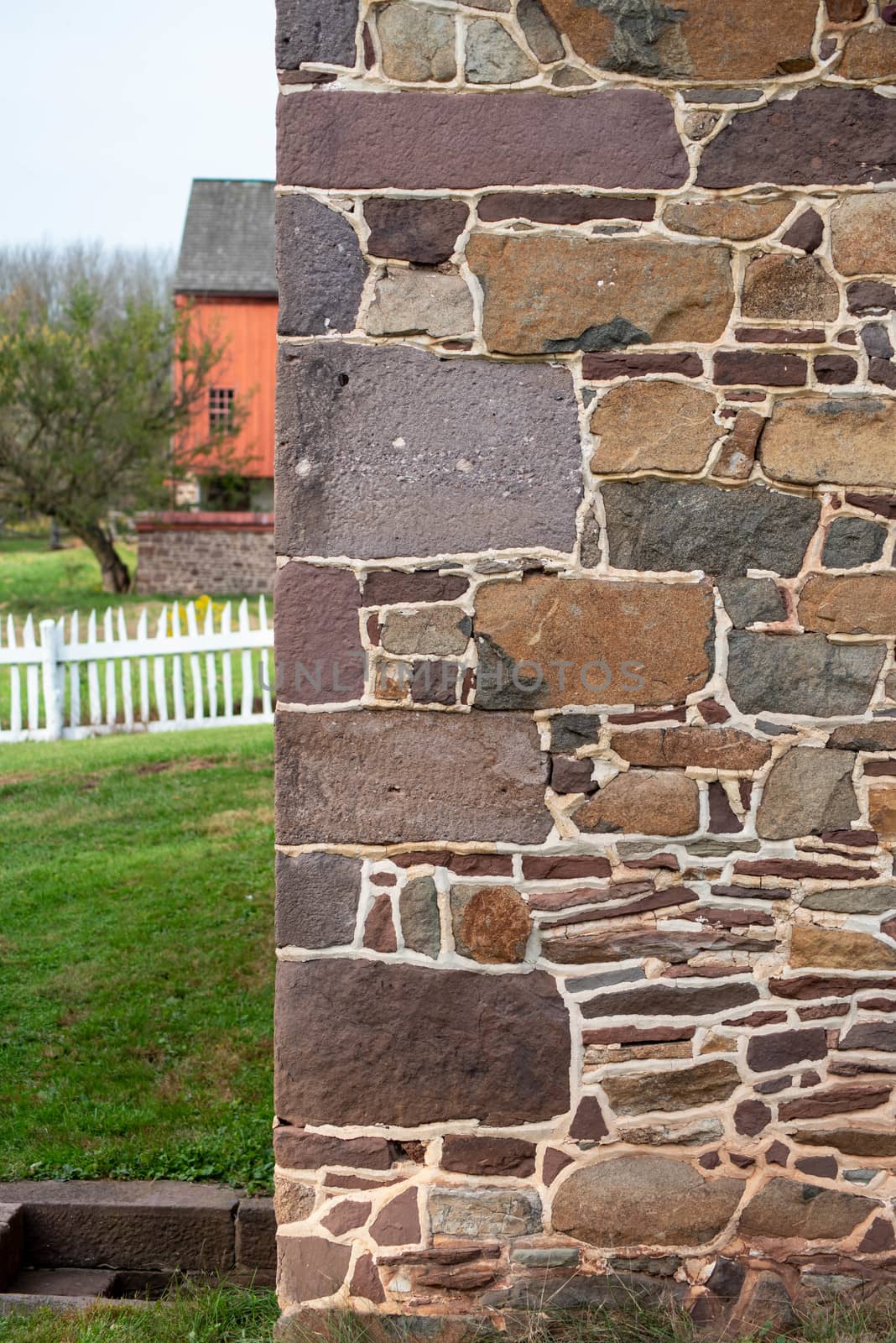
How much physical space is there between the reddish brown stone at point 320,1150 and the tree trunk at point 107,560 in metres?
16.8

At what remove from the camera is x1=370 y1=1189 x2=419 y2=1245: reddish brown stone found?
120 inches

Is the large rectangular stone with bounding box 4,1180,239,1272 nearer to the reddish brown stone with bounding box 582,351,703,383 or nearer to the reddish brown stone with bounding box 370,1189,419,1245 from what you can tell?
the reddish brown stone with bounding box 370,1189,419,1245

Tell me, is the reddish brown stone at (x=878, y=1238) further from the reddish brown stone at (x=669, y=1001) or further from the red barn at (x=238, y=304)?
the red barn at (x=238, y=304)

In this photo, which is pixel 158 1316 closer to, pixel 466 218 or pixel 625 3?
pixel 466 218

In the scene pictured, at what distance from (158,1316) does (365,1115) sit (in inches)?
33.8

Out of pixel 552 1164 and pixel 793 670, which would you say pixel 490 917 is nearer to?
pixel 552 1164

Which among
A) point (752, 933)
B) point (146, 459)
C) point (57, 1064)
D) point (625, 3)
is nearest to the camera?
point (625, 3)

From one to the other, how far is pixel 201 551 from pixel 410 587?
16.3 m

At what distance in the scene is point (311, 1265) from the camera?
3062mm

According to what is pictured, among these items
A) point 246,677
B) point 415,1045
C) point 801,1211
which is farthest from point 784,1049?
point 246,677

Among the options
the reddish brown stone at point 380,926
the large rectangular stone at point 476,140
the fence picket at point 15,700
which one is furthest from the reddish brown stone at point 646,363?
the fence picket at point 15,700

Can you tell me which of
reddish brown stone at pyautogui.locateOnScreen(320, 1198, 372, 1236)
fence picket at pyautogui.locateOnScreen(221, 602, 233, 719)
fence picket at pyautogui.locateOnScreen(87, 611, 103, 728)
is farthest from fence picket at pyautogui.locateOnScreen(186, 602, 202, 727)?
reddish brown stone at pyautogui.locateOnScreen(320, 1198, 372, 1236)

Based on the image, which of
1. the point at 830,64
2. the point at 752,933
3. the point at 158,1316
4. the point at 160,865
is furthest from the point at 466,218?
the point at 160,865

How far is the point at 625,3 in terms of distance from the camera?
2.86 m
